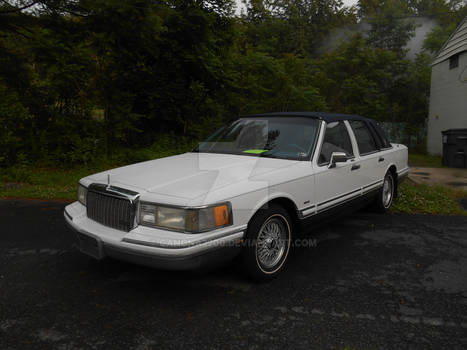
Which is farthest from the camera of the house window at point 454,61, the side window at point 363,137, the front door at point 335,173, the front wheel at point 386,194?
the house window at point 454,61

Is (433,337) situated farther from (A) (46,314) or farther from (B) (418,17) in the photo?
(B) (418,17)

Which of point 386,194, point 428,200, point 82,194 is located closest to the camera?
point 82,194

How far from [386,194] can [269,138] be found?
288cm

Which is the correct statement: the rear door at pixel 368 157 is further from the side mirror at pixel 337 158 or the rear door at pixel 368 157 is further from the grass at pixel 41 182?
the grass at pixel 41 182

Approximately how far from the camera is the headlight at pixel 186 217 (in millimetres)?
2809

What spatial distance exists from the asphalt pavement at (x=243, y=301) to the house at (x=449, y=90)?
12385 mm

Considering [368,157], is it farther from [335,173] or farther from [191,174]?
[191,174]

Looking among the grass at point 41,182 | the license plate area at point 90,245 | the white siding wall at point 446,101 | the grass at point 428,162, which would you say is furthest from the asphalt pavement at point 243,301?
the white siding wall at point 446,101

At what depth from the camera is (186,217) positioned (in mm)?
2805

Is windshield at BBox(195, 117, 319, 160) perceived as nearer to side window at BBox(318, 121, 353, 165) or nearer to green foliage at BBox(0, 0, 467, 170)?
side window at BBox(318, 121, 353, 165)

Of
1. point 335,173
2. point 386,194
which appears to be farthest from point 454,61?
point 335,173

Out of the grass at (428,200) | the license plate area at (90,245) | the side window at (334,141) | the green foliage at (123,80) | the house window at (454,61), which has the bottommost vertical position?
the grass at (428,200)

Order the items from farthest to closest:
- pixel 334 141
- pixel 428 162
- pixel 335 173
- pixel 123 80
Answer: pixel 428 162
pixel 123 80
pixel 334 141
pixel 335 173

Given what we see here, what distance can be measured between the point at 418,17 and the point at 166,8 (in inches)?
1260
